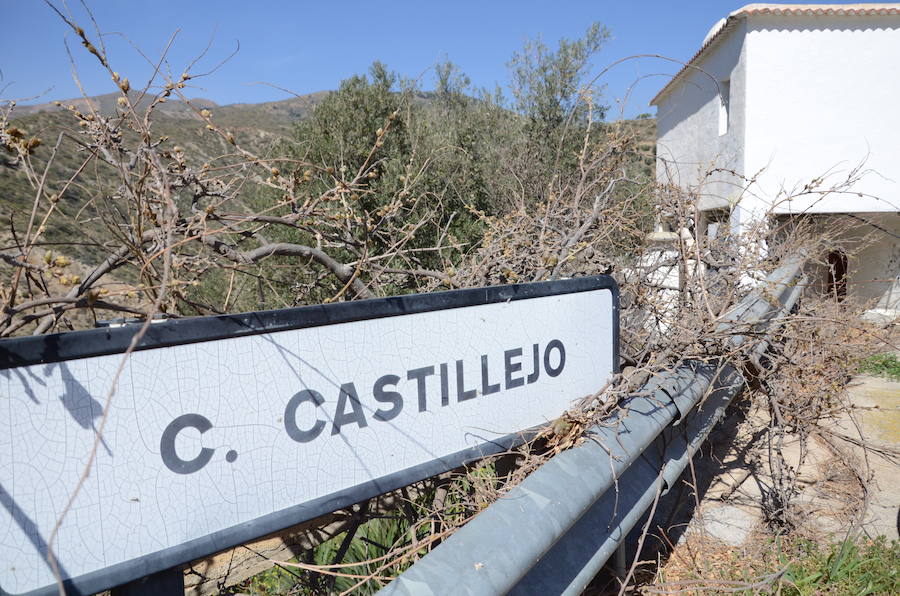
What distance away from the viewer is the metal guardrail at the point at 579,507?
1074 millimetres

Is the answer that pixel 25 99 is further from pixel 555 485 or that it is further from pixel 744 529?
pixel 744 529

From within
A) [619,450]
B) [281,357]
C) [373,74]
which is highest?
[373,74]

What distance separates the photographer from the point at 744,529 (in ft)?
11.1

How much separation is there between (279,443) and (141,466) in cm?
26

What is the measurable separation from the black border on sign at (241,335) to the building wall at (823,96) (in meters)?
13.3

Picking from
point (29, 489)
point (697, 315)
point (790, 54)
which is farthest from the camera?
point (790, 54)

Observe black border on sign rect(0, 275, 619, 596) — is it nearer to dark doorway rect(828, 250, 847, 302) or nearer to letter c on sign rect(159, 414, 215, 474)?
letter c on sign rect(159, 414, 215, 474)

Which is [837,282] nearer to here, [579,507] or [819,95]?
[579,507]

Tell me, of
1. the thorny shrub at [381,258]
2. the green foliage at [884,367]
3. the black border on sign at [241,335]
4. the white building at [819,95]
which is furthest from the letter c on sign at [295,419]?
the white building at [819,95]

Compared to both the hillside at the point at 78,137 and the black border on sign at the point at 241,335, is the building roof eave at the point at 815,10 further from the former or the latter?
the black border on sign at the point at 241,335

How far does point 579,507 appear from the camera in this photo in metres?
1.37

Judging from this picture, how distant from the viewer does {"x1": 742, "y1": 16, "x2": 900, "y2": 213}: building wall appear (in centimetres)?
1274

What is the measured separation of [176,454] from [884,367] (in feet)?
31.9

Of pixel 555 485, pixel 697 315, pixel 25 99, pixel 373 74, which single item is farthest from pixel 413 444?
pixel 373 74
